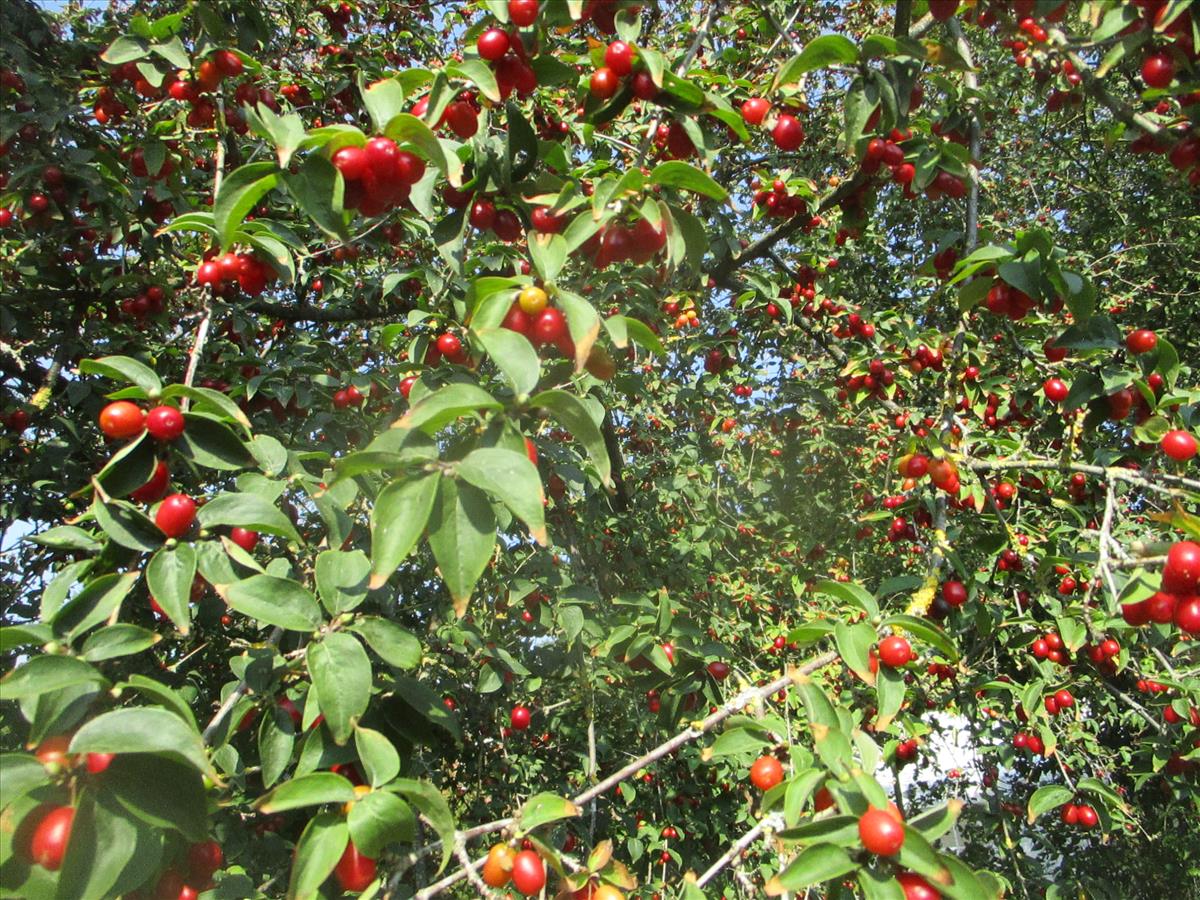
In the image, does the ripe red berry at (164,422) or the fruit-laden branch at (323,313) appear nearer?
the ripe red berry at (164,422)

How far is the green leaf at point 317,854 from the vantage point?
1.13m

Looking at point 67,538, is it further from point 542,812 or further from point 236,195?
point 542,812

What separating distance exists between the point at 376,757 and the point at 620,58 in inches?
55.4

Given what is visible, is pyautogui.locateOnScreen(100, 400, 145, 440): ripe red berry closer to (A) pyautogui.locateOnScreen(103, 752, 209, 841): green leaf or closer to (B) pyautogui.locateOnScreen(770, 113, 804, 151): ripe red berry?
(A) pyautogui.locateOnScreen(103, 752, 209, 841): green leaf

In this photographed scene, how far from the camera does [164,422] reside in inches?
52.0

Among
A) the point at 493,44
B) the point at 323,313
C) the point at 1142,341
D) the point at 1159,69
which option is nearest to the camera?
the point at 493,44

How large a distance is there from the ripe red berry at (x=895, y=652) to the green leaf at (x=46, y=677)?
54.0 inches

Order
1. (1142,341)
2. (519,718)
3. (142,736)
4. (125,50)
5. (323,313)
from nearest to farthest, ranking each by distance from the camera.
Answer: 1. (142,736)
2. (1142,341)
3. (125,50)
4. (519,718)
5. (323,313)

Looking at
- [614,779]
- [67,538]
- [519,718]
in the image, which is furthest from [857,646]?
[519,718]

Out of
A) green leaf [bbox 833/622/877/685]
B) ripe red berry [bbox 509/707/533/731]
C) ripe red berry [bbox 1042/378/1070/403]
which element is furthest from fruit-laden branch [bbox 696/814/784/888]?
ripe red berry [bbox 509/707/533/731]

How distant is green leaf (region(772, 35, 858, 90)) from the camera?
1502 mm

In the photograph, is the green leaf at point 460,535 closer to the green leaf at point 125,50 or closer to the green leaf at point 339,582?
the green leaf at point 339,582

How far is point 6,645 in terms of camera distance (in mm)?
986

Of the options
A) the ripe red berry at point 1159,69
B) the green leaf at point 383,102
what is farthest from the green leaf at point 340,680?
the ripe red berry at point 1159,69
